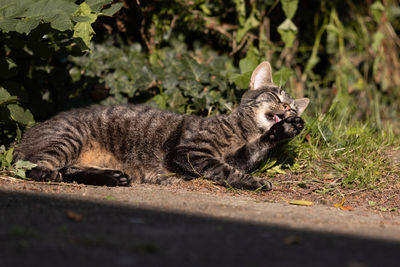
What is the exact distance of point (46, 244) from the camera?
175 cm

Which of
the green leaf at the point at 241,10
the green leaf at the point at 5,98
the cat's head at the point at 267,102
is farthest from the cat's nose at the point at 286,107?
the green leaf at the point at 5,98

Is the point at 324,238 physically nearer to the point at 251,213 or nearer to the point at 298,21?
the point at 251,213

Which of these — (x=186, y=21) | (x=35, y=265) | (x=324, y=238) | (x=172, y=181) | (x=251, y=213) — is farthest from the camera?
(x=186, y=21)

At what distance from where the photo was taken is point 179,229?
6.79ft

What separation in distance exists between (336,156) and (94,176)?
2.08 m

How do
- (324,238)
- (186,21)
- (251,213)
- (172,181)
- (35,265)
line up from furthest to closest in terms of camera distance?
(186,21) → (172,181) → (251,213) → (324,238) → (35,265)

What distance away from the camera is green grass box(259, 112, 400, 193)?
3785mm

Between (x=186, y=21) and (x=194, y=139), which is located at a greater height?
(x=186, y=21)

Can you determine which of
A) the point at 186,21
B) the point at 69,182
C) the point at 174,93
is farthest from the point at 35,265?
the point at 186,21

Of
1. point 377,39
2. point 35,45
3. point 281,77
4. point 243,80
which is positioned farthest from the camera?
point 377,39

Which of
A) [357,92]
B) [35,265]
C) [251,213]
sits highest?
[35,265]

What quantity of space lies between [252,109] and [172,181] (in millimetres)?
878

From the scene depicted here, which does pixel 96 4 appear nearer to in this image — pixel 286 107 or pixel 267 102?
pixel 267 102

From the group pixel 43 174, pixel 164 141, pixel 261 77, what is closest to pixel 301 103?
pixel 261 77
